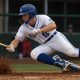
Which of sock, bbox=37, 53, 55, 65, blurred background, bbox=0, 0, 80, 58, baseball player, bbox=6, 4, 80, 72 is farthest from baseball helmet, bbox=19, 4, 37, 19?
blurred background, bbox=0, 0, 80, 58

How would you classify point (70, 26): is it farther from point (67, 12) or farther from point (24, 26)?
point (24, 26)

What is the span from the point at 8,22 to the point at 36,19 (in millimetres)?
10328

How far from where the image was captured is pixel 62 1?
21.3m

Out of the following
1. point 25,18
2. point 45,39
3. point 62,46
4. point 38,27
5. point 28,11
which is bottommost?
point 62,46

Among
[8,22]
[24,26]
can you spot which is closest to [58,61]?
[24,26]

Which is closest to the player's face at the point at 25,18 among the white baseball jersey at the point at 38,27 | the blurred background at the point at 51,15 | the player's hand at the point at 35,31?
the white baseball jersey at the point at 38,27

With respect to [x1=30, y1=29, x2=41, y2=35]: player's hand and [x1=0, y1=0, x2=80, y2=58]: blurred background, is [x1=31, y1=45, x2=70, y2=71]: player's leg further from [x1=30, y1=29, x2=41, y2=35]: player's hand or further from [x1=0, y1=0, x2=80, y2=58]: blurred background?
[x1=0, y1=0, x2=80, y2=58]: blurred background

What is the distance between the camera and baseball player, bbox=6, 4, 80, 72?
10.3 m

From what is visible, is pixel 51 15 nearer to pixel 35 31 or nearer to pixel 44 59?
pixel 44 59

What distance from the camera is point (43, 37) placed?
410 inches

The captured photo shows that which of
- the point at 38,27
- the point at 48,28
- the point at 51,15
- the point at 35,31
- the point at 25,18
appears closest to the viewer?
the point at 35,31

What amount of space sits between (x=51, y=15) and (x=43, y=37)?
1024cm

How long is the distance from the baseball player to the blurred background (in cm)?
930

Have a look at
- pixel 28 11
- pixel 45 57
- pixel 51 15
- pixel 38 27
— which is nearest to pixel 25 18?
pixel 28 11
